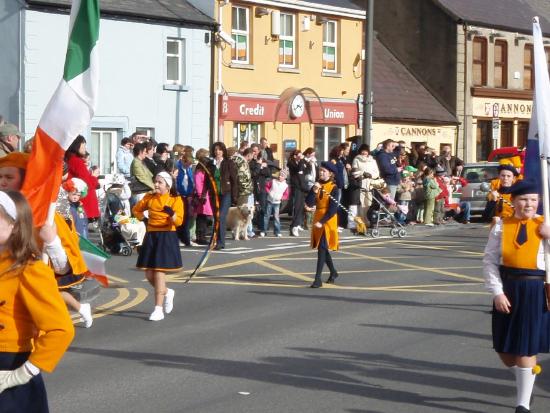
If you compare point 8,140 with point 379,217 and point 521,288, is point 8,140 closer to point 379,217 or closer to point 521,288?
point 521,288

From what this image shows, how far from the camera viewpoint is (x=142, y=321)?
12367 mm

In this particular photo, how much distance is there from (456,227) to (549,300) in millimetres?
19833

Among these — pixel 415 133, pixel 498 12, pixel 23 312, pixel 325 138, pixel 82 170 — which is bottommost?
pixel 23 312

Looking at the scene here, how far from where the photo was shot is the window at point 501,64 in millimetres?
47250

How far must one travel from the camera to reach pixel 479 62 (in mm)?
46531

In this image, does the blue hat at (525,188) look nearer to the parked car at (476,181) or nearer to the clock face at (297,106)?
the parked car at (476,181)

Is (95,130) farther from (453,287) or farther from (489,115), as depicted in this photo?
(489,115)

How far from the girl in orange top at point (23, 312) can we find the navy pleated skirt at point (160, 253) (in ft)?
24.6

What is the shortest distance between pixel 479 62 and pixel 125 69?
66.9ft

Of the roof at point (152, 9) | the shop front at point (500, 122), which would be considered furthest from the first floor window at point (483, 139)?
the roof at point (152, 9)

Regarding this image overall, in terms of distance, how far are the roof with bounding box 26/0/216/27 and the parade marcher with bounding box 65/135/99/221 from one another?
978cm

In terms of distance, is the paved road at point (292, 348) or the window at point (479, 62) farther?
the window at point (479, 62)

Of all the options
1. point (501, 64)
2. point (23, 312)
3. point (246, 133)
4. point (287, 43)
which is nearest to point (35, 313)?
point (23, 312)

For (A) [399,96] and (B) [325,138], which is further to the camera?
(A) [399,96]
